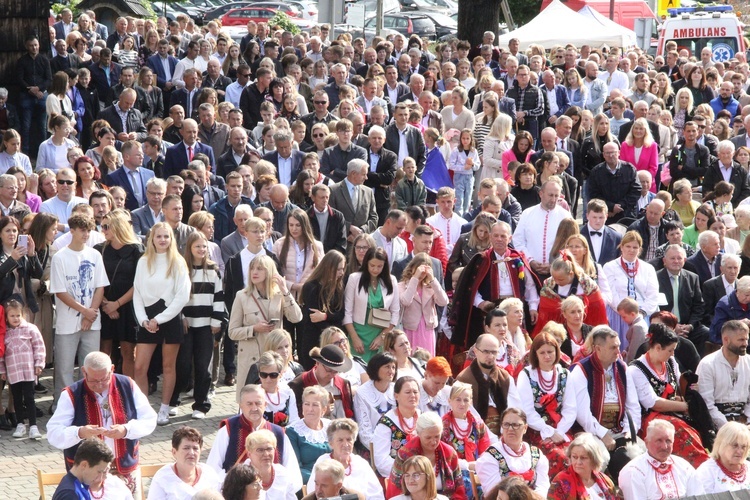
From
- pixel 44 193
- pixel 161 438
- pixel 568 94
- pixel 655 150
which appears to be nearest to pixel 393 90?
pixel 568 94

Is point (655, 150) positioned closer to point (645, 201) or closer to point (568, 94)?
point (645, 201)

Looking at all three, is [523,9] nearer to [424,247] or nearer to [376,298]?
[424,247]

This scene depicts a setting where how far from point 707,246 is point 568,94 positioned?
7.03 m

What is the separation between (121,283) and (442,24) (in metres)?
30.7

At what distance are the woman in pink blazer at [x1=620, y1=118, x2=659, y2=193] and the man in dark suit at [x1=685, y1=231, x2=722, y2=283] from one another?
3.26 m

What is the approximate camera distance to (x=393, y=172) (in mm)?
14297

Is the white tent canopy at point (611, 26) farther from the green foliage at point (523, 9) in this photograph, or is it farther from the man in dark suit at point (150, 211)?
the man in dark suit at point (150, 211)

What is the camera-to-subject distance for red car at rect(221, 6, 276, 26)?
39375 mm

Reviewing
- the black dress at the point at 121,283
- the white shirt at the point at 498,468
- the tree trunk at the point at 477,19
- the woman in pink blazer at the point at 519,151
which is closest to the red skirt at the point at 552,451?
the white shirt at the point at 498,468

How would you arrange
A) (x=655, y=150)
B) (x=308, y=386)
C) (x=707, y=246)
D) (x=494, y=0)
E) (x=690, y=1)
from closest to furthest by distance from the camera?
(x=308, y=386), (x=707, y=246), (x=655, y=150), (x=494, y=0), (x=690, y=1)

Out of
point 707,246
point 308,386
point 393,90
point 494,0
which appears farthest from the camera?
point 494,0

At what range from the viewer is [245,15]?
39.9 metres

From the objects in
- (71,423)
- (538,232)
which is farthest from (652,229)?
(71,423)

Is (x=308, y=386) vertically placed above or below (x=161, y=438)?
above
